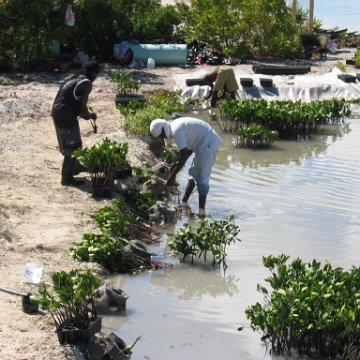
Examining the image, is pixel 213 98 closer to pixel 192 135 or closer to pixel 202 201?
pixel 202 201

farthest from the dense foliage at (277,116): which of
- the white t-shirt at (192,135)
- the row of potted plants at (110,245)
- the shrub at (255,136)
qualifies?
the row of potted plants at (110,245)

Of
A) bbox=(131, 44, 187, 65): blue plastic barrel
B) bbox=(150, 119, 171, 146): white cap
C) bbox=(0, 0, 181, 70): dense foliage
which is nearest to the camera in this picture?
bbox=(150, 119, 171, 146): white cap

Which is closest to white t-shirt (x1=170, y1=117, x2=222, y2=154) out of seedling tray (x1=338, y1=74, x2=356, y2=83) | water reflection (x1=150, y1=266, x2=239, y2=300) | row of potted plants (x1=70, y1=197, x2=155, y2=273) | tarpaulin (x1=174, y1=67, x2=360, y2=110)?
row of potted plants (x1=70, y1=197, x2=155, y2=273)

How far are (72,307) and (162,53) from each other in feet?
55.1

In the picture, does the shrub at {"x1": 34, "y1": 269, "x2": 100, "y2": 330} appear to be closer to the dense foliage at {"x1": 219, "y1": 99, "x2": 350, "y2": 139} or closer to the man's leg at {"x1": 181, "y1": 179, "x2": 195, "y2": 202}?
the man's leg at {"x1": 181, "y1": 179, "x2": 195, "y2": 202}

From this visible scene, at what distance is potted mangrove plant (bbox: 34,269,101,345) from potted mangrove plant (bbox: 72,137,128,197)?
3.72 m

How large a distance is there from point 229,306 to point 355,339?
165 centimetres

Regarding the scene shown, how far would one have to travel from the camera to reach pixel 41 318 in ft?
23.1

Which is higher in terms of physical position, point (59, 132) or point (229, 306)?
point (59, 132)

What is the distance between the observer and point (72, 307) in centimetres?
664

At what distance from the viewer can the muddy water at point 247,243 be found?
24.5 ft

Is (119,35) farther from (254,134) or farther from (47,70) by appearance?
(254,134)

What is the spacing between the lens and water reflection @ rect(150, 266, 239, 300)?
8.69m

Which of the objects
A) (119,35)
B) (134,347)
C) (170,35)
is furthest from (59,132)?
(170,35)
